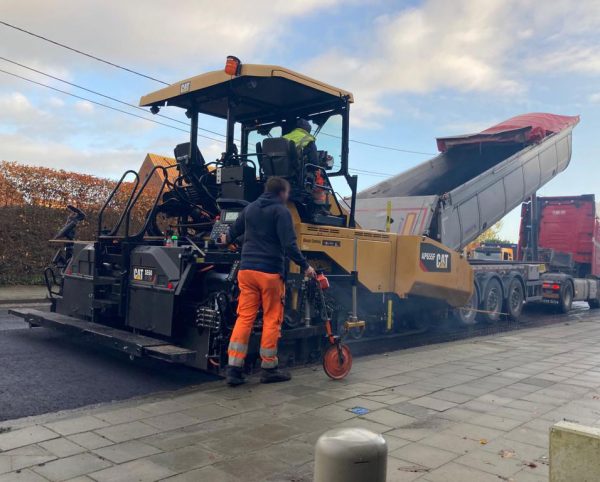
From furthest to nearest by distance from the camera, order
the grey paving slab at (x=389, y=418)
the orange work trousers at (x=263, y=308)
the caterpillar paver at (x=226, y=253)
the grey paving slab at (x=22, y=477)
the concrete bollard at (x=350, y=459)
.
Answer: the caterpillar paver at (x=226, y=253) → the orange work trousers at (x=263, y=308) → the grey paving slab at (x=389, y=418) → the grey paving slab at (x=22, y=477) → the concrete bollard at (x=350, y=459)

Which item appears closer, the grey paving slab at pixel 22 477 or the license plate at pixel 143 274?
the grey paving slab at pixel 22 477

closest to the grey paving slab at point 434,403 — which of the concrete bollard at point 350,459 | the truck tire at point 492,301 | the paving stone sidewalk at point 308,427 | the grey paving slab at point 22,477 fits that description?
the paving stone sidewalk at point 308,427

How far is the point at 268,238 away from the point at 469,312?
7063 millimetres

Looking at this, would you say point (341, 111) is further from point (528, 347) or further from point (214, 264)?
point (528, 347)

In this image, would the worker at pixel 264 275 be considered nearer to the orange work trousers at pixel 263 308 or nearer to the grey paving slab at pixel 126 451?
the orange work trousers at pixel 263 308

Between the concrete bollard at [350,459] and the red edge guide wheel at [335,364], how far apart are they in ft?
11.4

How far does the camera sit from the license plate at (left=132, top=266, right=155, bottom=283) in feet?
18.7

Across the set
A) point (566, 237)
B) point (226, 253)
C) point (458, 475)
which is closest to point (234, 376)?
point (226, 253)

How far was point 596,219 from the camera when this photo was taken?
15367 mm

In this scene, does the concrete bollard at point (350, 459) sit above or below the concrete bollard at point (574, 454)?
above

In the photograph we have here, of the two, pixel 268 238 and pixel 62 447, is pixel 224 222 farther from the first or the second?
pixel 62 447

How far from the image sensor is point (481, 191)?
1047cm

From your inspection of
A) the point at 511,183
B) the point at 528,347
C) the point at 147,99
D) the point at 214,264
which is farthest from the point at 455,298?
the point at 147,99

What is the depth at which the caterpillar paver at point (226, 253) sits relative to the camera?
5.55 metres
